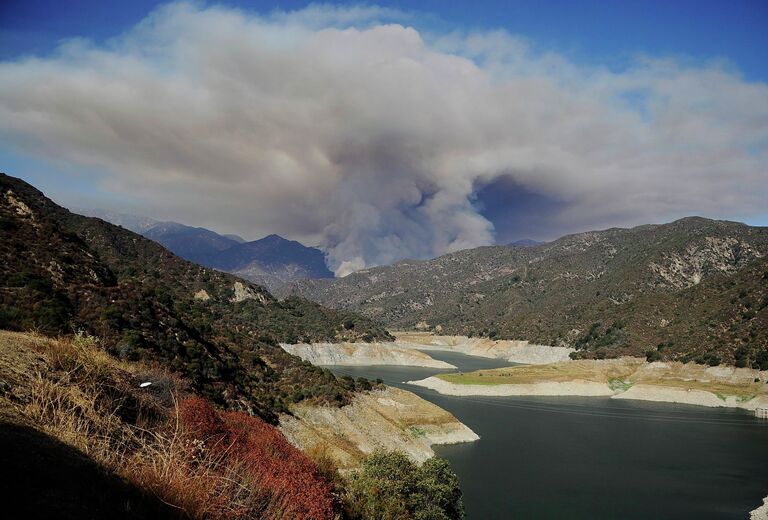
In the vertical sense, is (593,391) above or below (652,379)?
below

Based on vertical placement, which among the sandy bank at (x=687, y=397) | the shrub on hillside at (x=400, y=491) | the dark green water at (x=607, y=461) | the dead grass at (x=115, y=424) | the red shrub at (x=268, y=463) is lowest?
the dark green water at (x=607, y=461)

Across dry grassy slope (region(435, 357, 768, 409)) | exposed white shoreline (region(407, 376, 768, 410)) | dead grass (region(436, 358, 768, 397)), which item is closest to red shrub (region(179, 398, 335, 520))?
exposed white shoreline (region(407, 376, 768, 410))

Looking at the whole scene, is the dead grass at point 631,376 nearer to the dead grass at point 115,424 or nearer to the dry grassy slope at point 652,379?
the dry grassy slope at point 652,379

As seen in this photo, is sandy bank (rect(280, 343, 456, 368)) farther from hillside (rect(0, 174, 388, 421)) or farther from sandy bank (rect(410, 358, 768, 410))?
hillside (rect(0, 174, 388, 421))

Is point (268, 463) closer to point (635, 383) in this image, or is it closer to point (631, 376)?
point (635, 383)

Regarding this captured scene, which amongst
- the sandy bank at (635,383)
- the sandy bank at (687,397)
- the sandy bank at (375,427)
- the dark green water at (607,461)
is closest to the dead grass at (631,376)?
the sandy bank at (635,383)

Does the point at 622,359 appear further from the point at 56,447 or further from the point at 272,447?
the point at 56,447

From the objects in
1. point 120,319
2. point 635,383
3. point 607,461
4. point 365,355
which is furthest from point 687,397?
point 120,319
